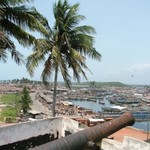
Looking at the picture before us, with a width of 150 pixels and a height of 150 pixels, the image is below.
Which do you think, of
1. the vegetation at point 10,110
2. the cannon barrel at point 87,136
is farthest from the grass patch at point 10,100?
the cannon barrel at point 87,136

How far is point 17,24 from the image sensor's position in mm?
12430

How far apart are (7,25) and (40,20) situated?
4.72 ft

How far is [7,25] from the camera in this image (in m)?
12.2

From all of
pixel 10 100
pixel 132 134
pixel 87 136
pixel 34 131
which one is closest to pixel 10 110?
pixel 10 100

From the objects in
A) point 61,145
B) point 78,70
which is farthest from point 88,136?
point 78,70

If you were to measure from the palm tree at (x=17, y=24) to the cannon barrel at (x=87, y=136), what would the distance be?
4206mm

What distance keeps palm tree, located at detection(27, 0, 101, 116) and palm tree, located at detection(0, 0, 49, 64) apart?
2935 mm

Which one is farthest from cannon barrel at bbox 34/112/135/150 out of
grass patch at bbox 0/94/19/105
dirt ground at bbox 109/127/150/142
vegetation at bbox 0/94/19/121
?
grass patch at bbox 0/94/19/105

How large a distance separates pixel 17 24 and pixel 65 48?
4529mm

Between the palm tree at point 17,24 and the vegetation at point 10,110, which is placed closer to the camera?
the palm tree at point 17,24

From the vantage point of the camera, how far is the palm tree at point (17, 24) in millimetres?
11992

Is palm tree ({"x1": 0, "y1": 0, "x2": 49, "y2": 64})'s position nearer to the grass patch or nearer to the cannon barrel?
the cannon barrel

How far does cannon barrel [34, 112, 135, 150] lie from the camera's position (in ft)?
26.9

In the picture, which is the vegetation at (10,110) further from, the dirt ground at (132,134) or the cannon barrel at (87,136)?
the cannon barrel at (87,136)
